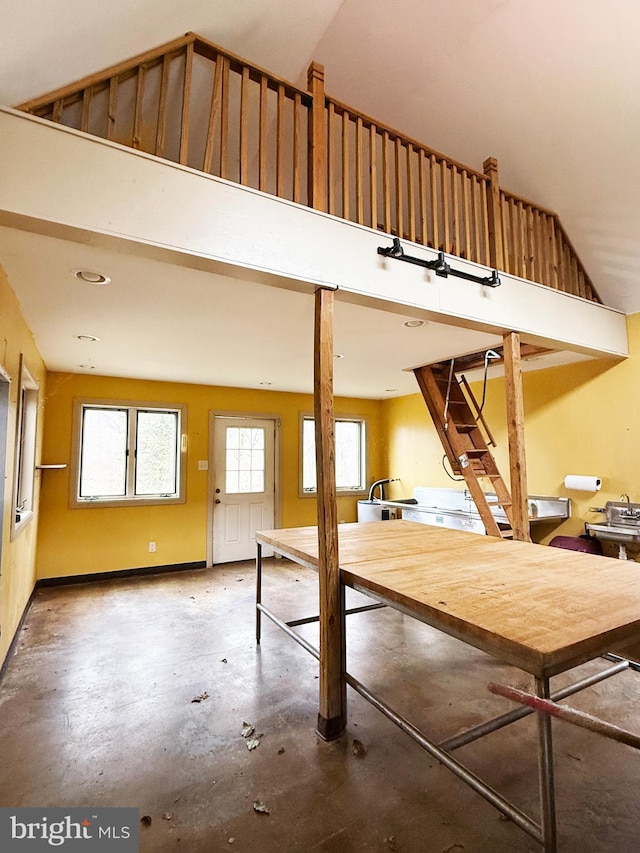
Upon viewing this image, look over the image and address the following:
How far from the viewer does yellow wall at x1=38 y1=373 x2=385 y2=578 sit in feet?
15.5

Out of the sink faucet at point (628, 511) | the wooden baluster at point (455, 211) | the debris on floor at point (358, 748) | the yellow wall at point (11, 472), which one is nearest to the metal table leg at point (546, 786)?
the debris on floor at point (358, 748)

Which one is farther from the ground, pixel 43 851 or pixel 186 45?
pixel 186 45

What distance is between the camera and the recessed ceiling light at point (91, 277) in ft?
7.54

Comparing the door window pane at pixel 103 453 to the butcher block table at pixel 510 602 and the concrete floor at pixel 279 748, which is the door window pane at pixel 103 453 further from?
the butcher block table at pixel 510 602

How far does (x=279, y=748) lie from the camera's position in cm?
207

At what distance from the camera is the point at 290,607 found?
13.3ft

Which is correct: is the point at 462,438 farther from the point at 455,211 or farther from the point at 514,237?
the point at 455,211

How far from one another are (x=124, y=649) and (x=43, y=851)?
1.77m

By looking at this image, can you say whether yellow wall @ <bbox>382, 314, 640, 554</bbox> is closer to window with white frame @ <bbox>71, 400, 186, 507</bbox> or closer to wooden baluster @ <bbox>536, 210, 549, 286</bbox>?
wooden baluster @ <bbox>536, 210, 549, 286</bbox>

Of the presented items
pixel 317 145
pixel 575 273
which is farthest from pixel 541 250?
pixel 317 145

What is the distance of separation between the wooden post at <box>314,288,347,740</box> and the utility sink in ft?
9.10

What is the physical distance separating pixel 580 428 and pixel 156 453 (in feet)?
15.9

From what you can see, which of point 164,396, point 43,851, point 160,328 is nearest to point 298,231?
point 160,328

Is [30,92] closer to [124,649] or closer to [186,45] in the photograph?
[186,45]
